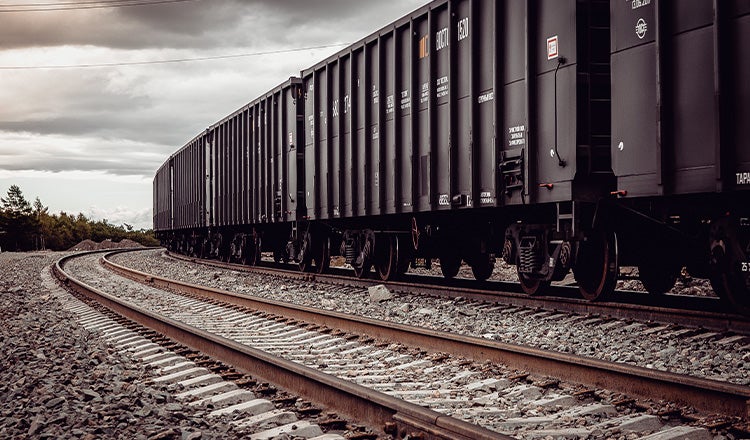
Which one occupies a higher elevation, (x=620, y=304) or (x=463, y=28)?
(x=463, y=28)

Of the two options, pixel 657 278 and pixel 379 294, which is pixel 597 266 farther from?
pixel 379 294

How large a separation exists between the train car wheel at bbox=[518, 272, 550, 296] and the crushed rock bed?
18.2ft

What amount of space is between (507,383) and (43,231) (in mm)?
101912

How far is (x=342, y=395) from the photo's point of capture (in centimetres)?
489

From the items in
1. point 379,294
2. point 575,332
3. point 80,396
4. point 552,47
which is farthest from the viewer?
point 379,294

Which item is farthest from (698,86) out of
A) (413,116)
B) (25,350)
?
(25,350)

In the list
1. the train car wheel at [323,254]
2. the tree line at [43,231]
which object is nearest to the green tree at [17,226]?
the tree line at [43,231]

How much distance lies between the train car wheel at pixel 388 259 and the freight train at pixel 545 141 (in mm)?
37

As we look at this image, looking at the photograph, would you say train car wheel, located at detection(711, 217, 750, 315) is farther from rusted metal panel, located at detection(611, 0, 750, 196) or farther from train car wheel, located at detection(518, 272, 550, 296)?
train car wheel, located at detection(518, 272, 550, 296)

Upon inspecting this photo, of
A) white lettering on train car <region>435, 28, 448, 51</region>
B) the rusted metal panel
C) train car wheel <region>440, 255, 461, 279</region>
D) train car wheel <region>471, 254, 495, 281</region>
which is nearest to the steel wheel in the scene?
train car wheel <region>440, 255, 461, 279</region>

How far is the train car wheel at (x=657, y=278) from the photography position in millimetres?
10172

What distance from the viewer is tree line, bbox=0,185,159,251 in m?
92.7

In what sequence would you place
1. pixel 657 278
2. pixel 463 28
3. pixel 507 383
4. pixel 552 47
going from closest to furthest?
1. pixel 507 383
2. pixel 552 47
3. pixel 657 278
4. pixel 463 28

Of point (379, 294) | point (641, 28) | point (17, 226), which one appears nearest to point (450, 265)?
point (379, 294)
